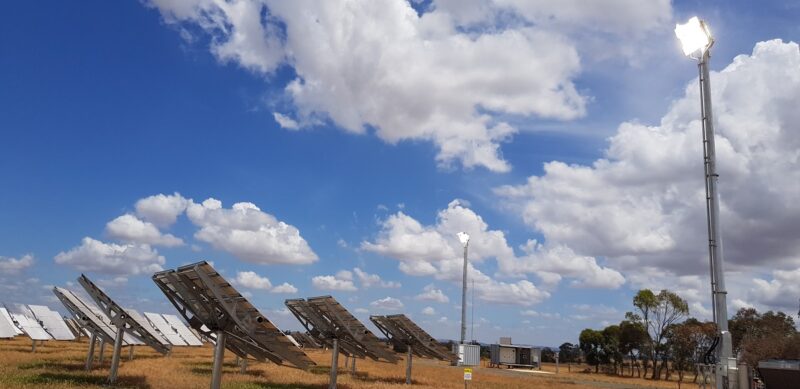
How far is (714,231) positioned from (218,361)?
18.4 m

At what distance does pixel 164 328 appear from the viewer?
54.1 m

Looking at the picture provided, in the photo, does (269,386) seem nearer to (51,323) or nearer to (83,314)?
(83,314)

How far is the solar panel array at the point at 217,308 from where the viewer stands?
21047 millimetres

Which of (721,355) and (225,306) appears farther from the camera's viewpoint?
(225,306)

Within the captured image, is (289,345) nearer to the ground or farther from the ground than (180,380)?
farther from the ground

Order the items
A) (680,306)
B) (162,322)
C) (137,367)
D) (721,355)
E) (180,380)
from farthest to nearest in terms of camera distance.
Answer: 1. (680,306)
2. (162,322)
3. (137,367)
4. (180,380)
5. (721,355)

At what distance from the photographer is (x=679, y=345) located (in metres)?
87.4

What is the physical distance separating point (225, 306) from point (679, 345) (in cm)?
8404

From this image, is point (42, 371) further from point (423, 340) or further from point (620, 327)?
point (620, 327)

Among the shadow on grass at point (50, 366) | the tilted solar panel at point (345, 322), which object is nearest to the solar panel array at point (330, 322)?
the tilted solar panel at point (345, 322)

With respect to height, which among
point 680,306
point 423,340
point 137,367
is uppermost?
point 680,306

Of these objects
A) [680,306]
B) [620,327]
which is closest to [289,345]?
[680,306]

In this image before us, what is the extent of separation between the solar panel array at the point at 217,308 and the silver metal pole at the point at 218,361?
0.87 ft

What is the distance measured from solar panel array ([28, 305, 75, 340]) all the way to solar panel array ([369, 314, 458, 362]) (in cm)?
3136
